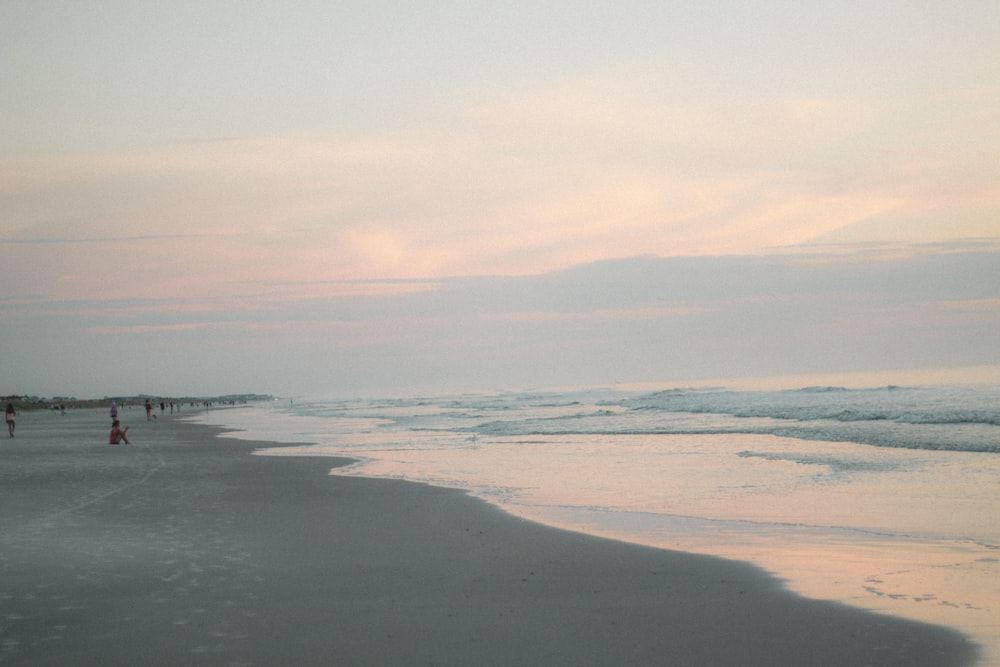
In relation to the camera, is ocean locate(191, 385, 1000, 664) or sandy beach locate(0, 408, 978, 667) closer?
sandy beach locate(0, 408, 978, 667)

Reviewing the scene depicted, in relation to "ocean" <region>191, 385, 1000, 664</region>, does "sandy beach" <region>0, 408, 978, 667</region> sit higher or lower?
higher

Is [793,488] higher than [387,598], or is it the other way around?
[387,598]

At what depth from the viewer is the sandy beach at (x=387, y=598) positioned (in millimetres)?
6539

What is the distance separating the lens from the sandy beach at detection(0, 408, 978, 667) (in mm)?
6539

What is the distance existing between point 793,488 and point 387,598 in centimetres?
1052

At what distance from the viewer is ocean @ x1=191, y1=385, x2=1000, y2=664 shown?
9.08m

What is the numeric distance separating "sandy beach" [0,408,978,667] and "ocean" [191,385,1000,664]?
86 centimetres

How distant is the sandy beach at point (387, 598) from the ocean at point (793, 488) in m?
0.86

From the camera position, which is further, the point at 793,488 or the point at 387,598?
the point at 793,488

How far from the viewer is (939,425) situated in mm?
29062

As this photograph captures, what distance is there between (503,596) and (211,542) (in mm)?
4847

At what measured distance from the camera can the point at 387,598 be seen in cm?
823

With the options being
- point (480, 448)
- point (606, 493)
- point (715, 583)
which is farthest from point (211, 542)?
point (480, 448)

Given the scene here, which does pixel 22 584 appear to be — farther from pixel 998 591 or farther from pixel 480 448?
pixel 480 448
